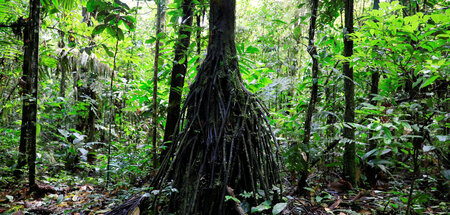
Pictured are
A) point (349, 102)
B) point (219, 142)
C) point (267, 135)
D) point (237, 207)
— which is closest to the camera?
point (237, 207)

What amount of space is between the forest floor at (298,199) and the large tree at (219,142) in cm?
28

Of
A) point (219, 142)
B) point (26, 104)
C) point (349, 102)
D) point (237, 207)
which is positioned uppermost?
point (349, 102)

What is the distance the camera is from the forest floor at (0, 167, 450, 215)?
1.97 metres

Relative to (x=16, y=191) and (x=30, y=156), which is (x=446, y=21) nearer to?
(x=30, y=156)

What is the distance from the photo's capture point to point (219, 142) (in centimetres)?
189

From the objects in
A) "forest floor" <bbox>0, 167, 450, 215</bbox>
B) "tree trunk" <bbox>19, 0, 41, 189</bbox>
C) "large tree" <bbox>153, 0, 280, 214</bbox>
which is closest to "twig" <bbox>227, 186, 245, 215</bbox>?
"large tree" <bbox>153, 0, 280, 214</bbox>

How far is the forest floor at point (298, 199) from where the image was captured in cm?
197

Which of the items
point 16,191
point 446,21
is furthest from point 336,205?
point 16,191

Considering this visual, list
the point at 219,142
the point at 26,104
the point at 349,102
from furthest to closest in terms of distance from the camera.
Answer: the point at 26,104 < the point at 349,102 < the point at 219,142

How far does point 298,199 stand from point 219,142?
70cm

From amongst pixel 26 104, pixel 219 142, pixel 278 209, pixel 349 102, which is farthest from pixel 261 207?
pixel 26 104

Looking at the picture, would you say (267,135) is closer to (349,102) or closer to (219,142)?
(219,142)

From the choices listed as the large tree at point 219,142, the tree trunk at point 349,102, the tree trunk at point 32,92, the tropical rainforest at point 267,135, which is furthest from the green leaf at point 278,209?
the tree trunk at point 32,92

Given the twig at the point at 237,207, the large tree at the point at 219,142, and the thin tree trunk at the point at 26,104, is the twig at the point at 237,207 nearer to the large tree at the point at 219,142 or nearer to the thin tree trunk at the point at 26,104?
the large tree at the point at 219,142
